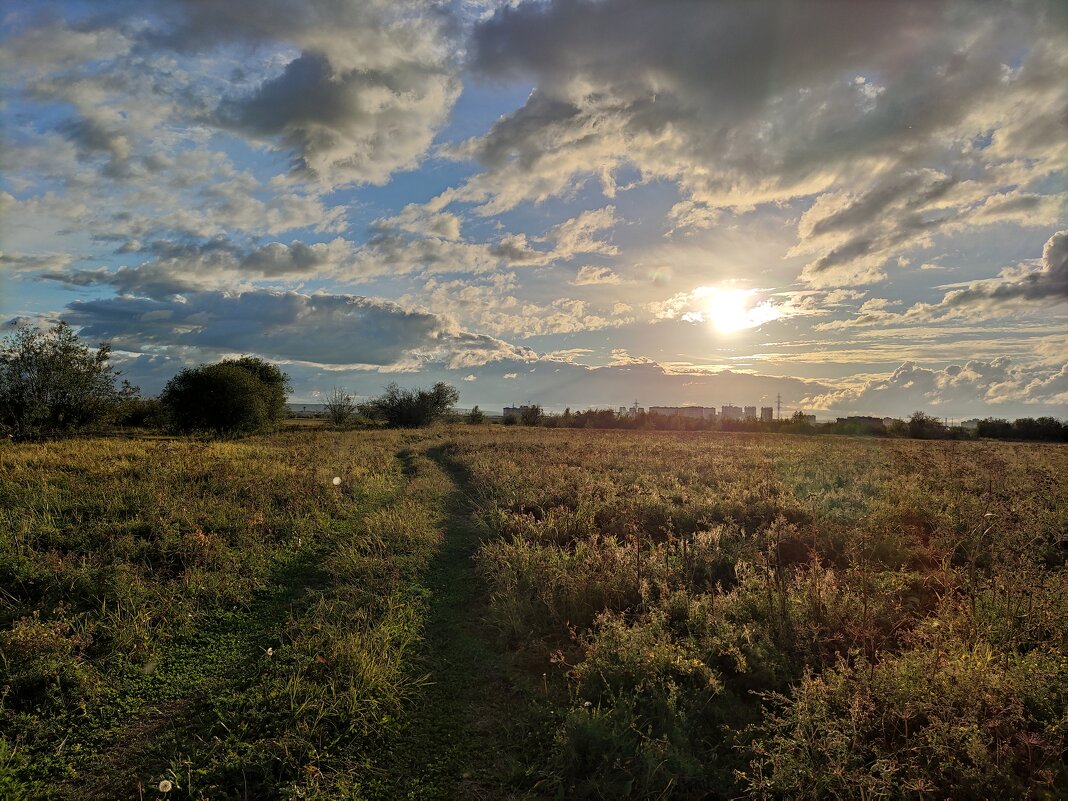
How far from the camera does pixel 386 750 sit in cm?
473

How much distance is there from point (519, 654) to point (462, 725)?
4.69 feet

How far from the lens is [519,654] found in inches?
256

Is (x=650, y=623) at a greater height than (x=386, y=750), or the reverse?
(x=650, y=623)

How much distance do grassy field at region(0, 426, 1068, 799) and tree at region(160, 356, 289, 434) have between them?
97.9 feet

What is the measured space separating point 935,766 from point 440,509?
12065 mm

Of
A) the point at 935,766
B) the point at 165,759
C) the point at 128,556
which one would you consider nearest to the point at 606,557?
the point at 935,766

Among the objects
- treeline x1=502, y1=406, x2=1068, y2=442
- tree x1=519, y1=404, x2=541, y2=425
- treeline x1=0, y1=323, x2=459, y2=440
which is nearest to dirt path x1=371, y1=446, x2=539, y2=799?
treeline x1=0, y1=323, x2=459, y2=440

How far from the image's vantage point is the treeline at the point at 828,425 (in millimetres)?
71688

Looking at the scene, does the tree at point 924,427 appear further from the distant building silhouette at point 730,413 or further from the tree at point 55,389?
the tree at point 55,389

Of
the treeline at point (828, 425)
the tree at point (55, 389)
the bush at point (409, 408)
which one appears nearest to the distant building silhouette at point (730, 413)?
the treeline at point (828, 425)

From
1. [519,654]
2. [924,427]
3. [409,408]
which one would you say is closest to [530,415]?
Result: [409,408]

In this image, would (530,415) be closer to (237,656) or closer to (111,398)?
(111,398)

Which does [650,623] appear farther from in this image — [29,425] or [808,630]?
[29,425]

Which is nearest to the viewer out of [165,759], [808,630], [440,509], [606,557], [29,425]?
[165,759]
